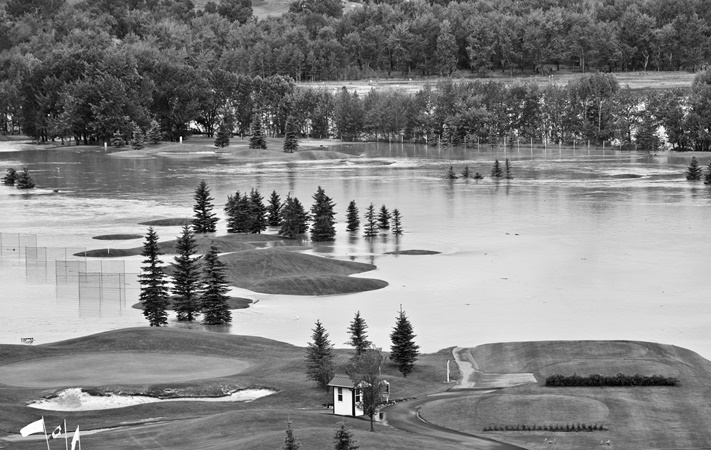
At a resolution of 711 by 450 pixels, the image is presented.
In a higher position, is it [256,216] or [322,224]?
[256,216]

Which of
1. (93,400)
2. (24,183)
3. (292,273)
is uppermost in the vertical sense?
(24,183)

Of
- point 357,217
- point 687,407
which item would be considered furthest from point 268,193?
point 687,407

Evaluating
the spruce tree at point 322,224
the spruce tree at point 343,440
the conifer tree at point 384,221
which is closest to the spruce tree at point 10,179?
the spruce tree at point 322,224

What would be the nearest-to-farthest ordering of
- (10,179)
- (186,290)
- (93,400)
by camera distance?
1. (93,400)
2. (186,290)
3. (10,179)

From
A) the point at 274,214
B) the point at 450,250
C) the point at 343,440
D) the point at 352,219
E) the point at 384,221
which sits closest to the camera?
the point at 343,440

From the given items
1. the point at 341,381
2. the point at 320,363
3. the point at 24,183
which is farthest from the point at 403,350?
the point at 24,183

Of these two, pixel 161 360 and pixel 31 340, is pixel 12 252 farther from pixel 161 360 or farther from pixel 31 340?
pixel 161 360

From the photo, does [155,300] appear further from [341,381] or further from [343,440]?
[343,440]
